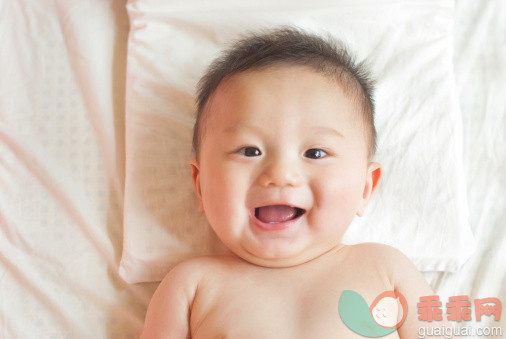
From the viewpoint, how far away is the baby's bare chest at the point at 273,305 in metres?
1.28

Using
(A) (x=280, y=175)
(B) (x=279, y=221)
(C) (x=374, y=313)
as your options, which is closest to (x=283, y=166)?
(A) (x=280, y=175)

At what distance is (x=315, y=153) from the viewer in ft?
4.27

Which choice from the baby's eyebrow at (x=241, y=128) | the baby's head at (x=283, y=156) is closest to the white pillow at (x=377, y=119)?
the baby's head at (x=283, y=156)

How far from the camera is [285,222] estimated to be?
4.19ft

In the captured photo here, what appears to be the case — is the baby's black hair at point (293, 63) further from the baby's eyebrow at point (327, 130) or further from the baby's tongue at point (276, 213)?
the baby's tongue at point (276, 213)

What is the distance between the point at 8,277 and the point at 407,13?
1350 millimetres

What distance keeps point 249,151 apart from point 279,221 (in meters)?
0.17

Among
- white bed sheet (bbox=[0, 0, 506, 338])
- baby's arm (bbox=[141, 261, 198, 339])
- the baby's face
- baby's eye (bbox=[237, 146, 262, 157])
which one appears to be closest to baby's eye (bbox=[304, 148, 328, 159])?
the baby's face

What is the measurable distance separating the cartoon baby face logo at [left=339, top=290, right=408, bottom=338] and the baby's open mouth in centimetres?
22

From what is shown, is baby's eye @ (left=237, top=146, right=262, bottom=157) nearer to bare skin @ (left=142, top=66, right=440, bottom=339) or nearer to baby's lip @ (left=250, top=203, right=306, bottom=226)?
bare skin @ (left=142, top=66, right=440, bottom=339)

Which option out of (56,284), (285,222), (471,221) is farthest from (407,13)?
(56,284)

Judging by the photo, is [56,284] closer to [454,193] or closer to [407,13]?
[454,193]

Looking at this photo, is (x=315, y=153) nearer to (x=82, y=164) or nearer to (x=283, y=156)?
(x=283, y=156)

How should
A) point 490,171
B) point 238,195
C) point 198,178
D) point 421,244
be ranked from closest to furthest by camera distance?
point 238,195 < point 198,178 < point 421,244 < point 490,171
